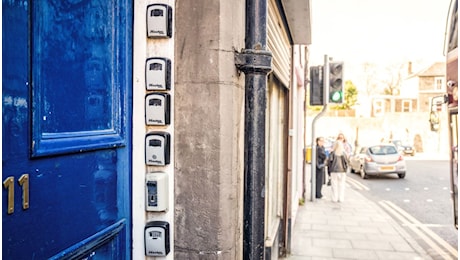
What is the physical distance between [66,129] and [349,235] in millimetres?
6918

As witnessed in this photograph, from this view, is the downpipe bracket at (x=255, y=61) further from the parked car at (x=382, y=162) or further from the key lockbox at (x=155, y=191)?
the parked car at (x=382, y=162)

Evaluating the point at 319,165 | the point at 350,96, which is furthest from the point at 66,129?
the point at 350,96

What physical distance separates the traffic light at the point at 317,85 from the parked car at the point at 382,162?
7.72 m

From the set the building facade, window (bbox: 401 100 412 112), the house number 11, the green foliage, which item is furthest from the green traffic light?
window (bbox: 401 100 412 112)

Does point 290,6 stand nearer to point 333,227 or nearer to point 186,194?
point 186,194

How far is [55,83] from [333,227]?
24.8 ft

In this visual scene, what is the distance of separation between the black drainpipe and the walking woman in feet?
29.7

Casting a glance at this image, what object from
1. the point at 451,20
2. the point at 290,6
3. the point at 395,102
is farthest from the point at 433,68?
the point at 290,6

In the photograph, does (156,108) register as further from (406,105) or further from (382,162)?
(406,105)

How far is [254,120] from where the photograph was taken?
2.13 meters

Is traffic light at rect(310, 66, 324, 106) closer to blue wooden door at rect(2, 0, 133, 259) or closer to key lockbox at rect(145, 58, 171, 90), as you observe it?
key lockbox at rect(145, 58, 171, 90)

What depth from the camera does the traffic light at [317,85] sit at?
10617 millimetres

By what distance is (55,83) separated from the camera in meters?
1.47

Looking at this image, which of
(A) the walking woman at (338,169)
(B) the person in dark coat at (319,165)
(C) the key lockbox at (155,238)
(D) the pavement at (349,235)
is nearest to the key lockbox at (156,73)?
(C) the key lockbox at (155,238)
